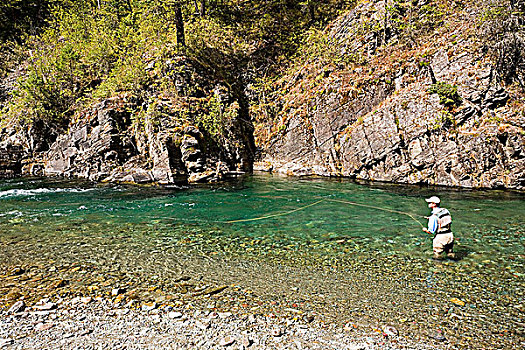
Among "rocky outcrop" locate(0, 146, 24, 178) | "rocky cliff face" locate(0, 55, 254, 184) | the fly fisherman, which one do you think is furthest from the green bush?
"rocky outcrop" locate(0, 146, 24, 178)

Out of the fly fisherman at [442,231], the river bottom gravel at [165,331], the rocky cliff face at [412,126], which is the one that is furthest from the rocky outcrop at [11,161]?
the fly fisherman at [442,231]

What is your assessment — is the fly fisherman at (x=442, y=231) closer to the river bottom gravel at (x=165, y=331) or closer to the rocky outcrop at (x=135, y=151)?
the river bottom gravel at (x=165, y=331)

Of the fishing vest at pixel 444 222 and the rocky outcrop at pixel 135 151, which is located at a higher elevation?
the rocky outcrop at pixel 135 151

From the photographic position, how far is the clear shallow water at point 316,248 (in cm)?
497

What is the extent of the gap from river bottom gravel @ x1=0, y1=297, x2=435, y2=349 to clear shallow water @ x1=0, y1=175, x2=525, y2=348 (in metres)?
0.58

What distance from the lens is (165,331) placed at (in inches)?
168

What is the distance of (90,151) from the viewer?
19.9 metres

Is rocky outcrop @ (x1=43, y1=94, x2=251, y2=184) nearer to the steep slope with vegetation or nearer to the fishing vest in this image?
the steep slope with vegetation

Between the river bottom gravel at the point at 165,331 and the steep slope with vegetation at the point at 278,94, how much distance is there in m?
12.9

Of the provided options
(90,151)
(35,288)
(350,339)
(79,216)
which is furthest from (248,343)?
(90,151)

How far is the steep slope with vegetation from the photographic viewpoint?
15.3 m

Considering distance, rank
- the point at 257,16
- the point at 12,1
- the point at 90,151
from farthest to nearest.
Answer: the point at 12,1 → the point at 257,16 → the point at 90,151

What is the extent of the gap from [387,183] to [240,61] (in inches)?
744

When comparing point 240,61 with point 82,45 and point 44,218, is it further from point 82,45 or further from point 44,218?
point 44,218
